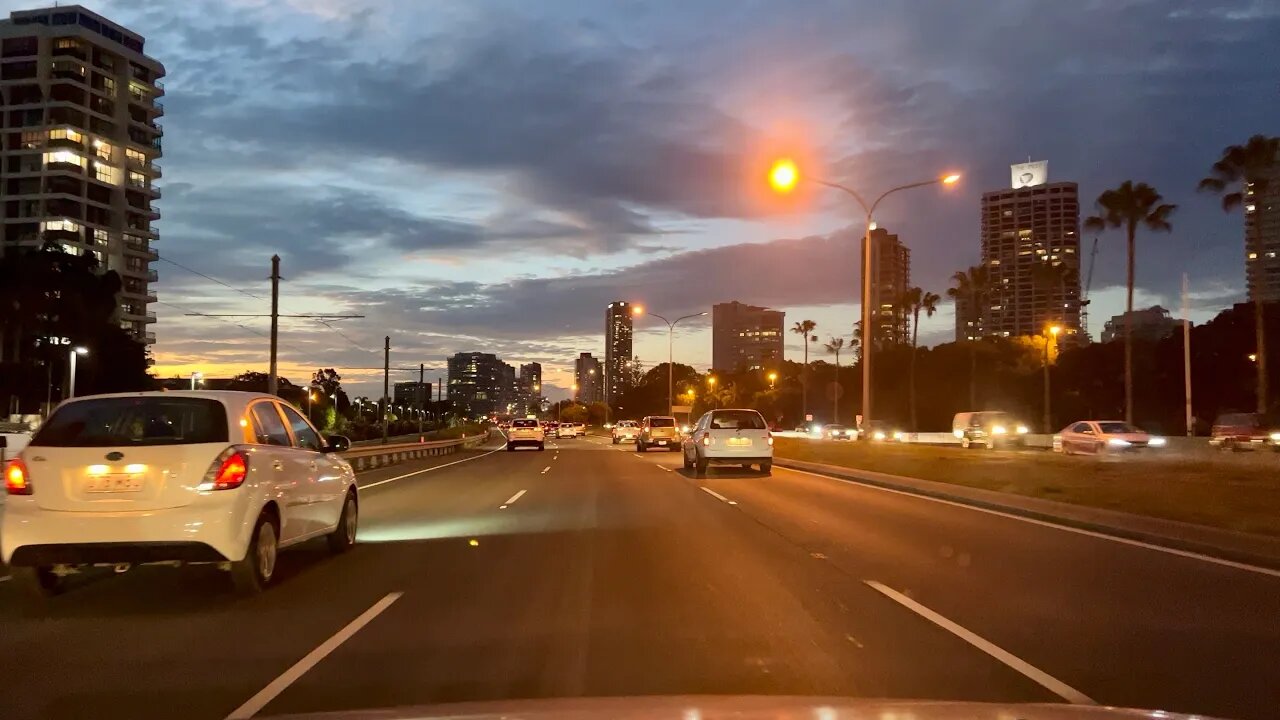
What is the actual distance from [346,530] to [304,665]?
18.2ft

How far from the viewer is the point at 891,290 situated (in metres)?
149

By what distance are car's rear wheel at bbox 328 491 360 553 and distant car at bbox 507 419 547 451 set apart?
40616 millimetres

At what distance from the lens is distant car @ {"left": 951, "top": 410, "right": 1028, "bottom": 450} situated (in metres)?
48.8

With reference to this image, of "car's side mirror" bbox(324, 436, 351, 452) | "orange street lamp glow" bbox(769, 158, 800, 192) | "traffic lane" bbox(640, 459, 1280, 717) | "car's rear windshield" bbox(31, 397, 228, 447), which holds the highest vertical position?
"orange street lamp glow" bbox(769, 158, 800, 192)

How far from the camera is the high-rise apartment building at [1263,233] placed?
48438 millimetres

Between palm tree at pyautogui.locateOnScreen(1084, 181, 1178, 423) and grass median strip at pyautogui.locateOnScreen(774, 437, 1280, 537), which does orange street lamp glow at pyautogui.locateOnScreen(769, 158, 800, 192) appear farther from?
palm tree at pyautogui.locateOnScreen(1084, 181, 1178, 423)

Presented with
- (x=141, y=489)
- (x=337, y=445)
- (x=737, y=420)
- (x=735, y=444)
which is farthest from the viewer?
(x=737, y=420)

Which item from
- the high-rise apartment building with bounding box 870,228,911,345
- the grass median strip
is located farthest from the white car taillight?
the high-rise apartment building with bounding box 870,228,911,345

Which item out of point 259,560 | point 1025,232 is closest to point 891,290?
point 1025,232

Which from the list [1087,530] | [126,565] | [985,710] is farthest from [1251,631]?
[126,565]

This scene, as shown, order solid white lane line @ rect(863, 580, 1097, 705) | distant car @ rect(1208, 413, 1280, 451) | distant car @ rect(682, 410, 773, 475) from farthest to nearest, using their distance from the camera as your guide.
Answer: distant car @ rect(1208, 413, 1280, 451) < distant car @ rect(682, 410, 773, 475) < solid white lane line @ rect(863, 580, 1097, 705)

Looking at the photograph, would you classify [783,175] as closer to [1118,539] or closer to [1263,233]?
[1118,539]

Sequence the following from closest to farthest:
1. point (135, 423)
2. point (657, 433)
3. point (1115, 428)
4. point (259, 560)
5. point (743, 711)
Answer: point (743, 711), point (135, 423), point (259, 560), point (1115, 428), point (657, 433)

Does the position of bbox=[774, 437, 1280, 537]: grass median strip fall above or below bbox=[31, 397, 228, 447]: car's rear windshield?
below
